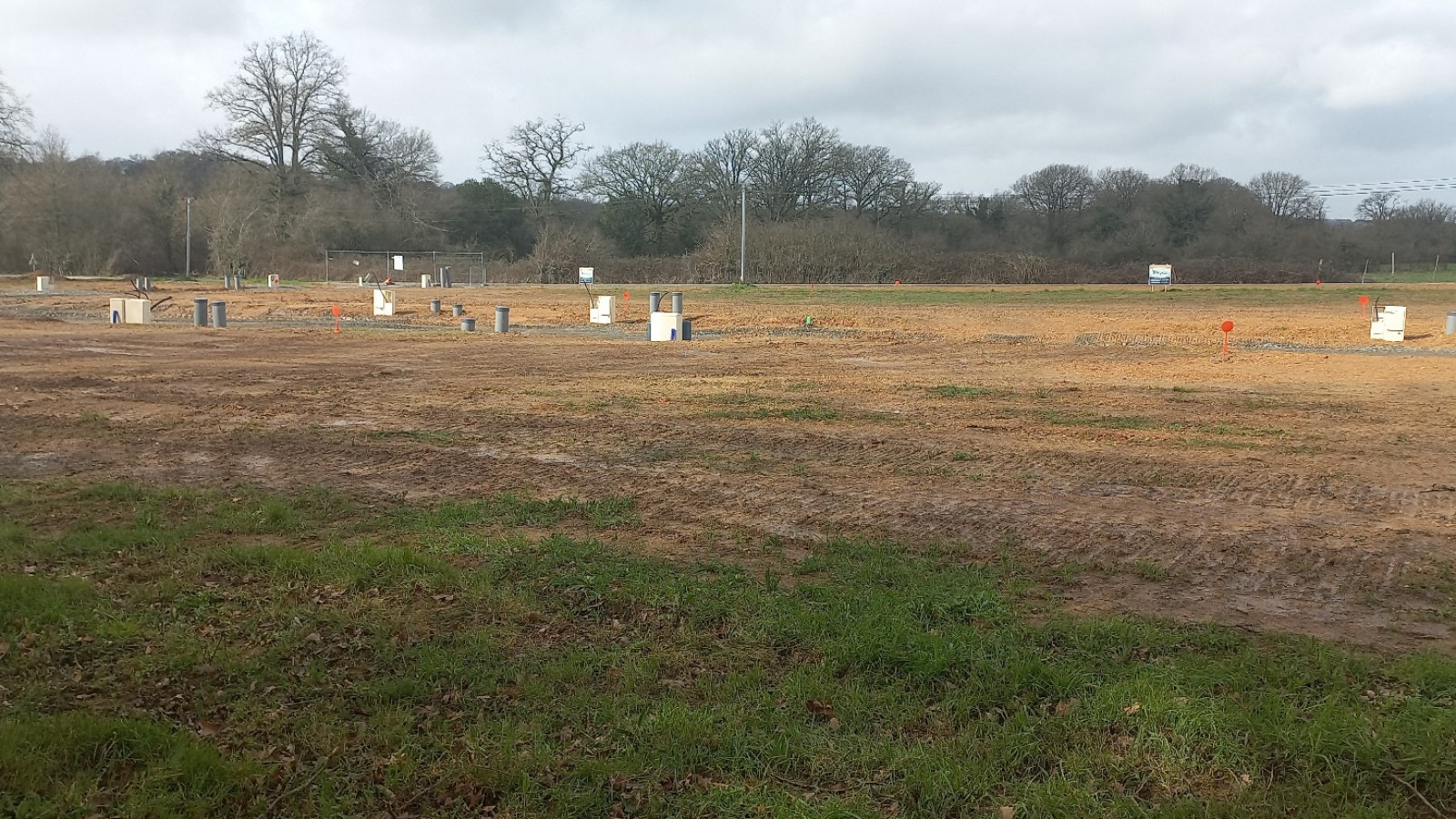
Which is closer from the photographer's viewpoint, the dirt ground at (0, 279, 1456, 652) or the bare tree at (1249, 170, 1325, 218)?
the dirt ground at (0, 279, 1456, 652)

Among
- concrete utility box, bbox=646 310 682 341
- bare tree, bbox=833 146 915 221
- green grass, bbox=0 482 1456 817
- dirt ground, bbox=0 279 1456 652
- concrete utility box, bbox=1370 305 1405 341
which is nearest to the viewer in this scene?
green grass, bbox=0 482 1456 817

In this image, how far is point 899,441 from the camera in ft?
36.5

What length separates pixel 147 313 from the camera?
31031mm

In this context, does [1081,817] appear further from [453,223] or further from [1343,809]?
[453,223]

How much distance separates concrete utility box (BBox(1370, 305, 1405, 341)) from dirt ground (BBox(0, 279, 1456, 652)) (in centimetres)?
37

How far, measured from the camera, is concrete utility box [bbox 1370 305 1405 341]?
23.7 m

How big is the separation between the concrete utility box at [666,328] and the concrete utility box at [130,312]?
650 inches

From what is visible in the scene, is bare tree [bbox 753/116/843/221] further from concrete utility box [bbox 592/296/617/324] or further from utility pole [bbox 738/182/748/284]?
concrete utility box [bbox 592/296/617/324]

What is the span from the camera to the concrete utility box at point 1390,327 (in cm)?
2369

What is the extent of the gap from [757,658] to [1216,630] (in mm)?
2444

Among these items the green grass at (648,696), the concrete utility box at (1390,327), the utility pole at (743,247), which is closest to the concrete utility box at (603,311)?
the concrete utility box at (1390,327)

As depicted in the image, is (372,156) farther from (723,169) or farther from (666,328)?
(666,328)

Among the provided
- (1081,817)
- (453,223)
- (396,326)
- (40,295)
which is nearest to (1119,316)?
(396,326)

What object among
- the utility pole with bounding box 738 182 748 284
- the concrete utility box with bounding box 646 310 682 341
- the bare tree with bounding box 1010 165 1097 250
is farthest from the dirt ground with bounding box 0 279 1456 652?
the bare tree with bounding box 1010 165 1097 250
